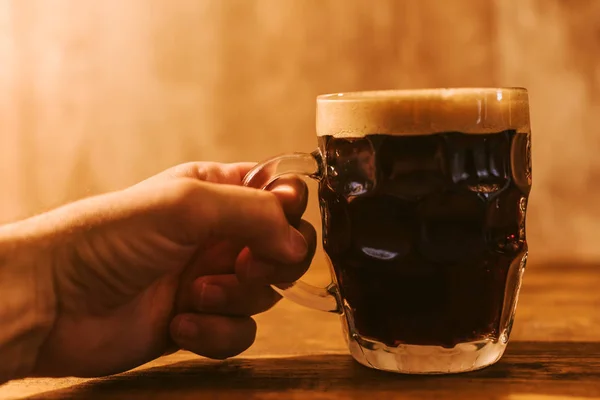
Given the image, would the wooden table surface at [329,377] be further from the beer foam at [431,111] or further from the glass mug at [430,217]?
the beer foam at [431,111]

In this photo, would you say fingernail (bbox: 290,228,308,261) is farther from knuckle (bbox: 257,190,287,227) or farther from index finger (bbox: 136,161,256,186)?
index finger (bbox: 136,161,256,186)

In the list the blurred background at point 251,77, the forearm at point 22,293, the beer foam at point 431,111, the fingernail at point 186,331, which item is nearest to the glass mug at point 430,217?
the beer foam at point 431,111

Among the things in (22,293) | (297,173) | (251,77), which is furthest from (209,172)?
(251,77)

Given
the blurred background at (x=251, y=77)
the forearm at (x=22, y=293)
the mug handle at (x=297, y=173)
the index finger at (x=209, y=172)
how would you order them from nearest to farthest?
the forearm at (x=22, y=293), the mug handle at (x=297, y=173), the index finger at (x=209, y=172), the blurred background at (x=251, y=77)

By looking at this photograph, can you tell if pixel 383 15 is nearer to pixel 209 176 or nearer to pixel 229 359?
pixel 209 176

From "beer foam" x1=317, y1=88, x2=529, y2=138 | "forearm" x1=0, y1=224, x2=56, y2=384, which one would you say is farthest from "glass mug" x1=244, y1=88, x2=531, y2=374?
"forearm" x1=0, y1=224, x2=56, y2=384

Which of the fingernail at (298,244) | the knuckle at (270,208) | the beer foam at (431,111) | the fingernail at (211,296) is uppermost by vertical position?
the beer foam at (431,111)
